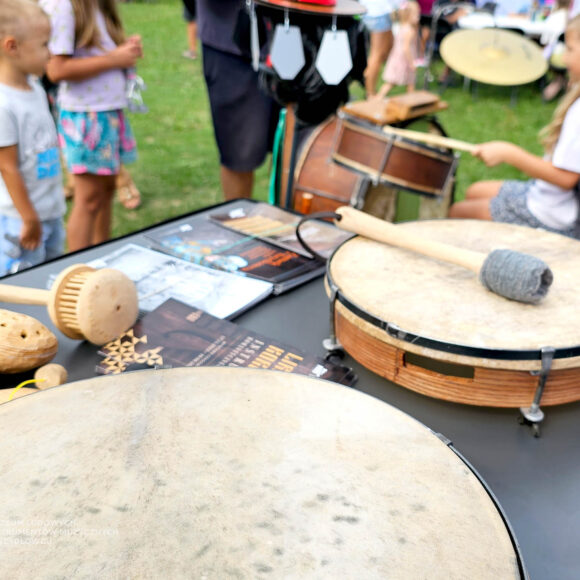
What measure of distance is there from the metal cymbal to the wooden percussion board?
3318 mm

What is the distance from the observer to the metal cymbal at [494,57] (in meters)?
3.53

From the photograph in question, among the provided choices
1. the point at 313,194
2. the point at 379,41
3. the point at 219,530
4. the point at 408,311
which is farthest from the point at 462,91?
the point at 219,530

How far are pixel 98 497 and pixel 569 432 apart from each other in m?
0.75

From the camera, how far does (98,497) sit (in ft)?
1.93

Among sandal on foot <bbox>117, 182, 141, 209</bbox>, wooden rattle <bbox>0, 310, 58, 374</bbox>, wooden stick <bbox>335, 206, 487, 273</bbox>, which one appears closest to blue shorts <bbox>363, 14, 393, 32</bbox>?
sandal on foot <bbox>117, 182, 141, 209</bbox>

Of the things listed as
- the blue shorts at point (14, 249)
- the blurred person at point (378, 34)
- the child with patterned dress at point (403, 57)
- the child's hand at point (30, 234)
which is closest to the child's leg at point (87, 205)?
the blue shorts at point (14, 249)

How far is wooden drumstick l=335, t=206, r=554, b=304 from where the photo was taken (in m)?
0.91

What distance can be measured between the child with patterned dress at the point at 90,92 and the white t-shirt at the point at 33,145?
20cm

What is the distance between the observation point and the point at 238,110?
253 cm

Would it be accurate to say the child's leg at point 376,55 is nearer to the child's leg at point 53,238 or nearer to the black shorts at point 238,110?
the black shorts at point 238,110

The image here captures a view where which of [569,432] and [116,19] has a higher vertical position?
[116,19]

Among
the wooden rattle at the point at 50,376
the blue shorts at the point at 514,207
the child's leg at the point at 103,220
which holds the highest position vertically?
the wooden rattle at the point at 50,376

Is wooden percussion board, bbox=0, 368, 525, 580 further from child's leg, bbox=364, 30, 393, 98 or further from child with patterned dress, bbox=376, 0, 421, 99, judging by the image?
child with patterned dress, bbox=376, 0, 421, 99

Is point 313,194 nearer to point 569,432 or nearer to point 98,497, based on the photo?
point 569,432
